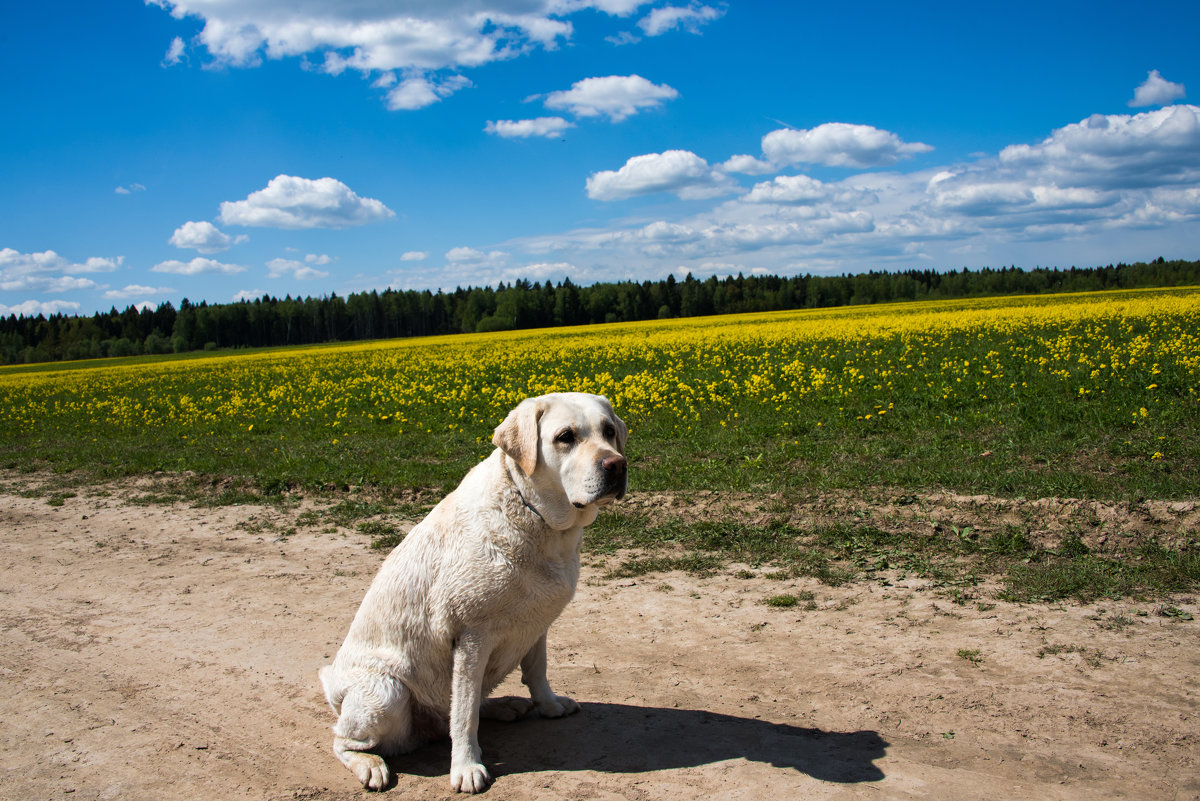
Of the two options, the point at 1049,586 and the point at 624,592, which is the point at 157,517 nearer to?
the point at 624,592

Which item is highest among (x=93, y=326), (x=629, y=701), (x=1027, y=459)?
(x=93, y=326)

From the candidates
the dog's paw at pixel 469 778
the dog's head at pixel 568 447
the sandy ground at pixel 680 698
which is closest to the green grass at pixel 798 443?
the sandy ground at pixel 680 698

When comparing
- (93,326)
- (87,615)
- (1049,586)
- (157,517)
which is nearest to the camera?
(1049,586)

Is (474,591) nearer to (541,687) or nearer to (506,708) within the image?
(541,687)

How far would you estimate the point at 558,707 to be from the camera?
426 cm

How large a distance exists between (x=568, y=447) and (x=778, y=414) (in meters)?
9.83

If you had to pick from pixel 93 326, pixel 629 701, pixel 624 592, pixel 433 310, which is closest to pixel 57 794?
pixel 629 701

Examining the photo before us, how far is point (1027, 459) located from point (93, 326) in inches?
4626

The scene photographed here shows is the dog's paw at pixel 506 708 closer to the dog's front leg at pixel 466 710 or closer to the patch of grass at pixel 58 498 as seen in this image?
the dog's front leg at pixel 466 710

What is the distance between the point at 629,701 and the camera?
14.7 ft

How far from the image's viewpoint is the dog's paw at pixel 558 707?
4.25 m

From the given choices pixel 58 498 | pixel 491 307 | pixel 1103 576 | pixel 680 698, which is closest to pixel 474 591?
pixel 680 698

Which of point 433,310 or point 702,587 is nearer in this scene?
point 702,587

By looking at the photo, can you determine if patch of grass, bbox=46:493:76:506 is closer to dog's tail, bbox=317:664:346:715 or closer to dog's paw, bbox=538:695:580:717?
dog's tail, bbox=317:664:346:715
